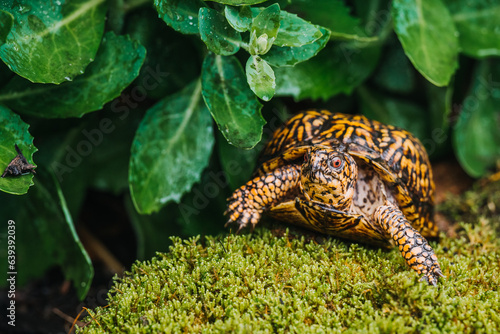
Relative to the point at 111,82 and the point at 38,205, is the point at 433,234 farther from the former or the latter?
the point at 38,205

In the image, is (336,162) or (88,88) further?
(88,88)

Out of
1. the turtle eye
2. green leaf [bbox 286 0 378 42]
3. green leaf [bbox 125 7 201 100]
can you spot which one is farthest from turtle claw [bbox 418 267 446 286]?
green leaf [bbox 125 7 201 100]

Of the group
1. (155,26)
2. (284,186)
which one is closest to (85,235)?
(155,26)

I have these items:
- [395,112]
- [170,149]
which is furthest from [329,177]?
[395,112]

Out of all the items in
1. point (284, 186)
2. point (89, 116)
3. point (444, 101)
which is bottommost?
point (444, 101)

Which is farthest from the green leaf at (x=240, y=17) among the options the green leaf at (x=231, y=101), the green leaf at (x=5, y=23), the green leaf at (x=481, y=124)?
the green leaf at (x=481, y=124)

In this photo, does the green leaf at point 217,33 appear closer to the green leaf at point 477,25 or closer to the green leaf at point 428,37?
the green leaf at point 428,37

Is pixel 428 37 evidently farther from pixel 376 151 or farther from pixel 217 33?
pixel 217 33
